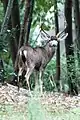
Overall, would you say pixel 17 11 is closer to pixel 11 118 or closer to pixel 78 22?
pixel 78 22

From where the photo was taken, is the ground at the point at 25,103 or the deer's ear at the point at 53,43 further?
the deer's ear at the point at 53,43

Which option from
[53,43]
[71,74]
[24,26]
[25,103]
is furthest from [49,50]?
[25,103]

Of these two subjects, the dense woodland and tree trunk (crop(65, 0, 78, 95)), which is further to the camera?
tree trunk (crop(65, 0, 78, 95))

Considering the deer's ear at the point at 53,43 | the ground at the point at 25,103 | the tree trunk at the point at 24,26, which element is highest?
the tree trunk at the point at 24,26

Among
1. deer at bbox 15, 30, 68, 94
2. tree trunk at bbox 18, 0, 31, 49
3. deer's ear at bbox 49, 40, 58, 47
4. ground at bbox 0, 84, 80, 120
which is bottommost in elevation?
ground at bbox 0, 84, 80, 120

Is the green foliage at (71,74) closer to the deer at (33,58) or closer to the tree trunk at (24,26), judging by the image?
the deer at (33,58)

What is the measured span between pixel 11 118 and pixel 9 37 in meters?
7.70

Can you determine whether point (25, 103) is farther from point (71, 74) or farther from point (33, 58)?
point (71, 74)

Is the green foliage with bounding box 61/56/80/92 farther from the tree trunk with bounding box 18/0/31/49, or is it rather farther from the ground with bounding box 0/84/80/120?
the ground with bounding box 0/84/80/120

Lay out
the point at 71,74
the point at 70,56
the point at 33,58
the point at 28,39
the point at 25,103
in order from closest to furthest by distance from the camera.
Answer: the point at 25,103 < the point at 33,58 < the point at 71,74 < the point at 70,56 < the point at 28,39

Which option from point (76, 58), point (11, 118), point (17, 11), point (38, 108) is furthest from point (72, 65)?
point (38, 108)

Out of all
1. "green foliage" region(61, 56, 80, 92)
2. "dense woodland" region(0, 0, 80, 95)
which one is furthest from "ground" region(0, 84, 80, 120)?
"green foliage" region(61, 56, 80, 92)

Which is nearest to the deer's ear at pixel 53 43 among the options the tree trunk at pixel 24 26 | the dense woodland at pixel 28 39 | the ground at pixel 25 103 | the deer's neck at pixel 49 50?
the deer's neck at pixel 49 50

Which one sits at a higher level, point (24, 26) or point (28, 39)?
point (24, 26)
